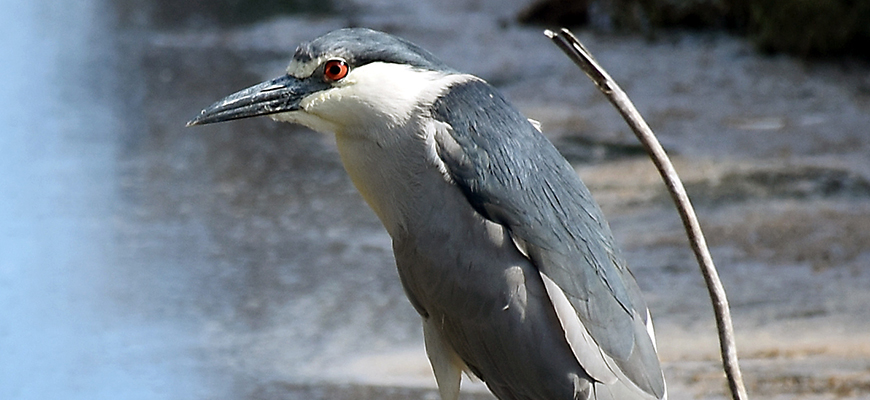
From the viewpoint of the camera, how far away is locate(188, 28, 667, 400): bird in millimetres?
2129

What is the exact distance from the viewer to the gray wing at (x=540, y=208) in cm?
212

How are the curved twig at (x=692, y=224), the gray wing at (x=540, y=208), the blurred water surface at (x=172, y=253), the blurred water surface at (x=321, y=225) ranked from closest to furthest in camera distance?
the curved twig at (x=692, y=224) → the gray wing at (x=540, y=208) → the blurred water surface at (x=321, y=225) → the blurred water surface at (x=172, y=253)

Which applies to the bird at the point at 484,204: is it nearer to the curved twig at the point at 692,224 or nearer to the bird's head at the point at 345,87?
the bird's head at the point at 345,87

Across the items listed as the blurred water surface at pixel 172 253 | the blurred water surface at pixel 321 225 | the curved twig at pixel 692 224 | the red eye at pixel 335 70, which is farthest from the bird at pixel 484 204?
the blurred water surface at pixel 172 253

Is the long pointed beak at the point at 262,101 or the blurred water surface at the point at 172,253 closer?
the long pointed beak at the point at 262,101

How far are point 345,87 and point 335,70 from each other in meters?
0.03

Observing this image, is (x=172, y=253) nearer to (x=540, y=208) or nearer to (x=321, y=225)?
(x=321, y=225)

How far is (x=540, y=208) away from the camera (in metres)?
2.12

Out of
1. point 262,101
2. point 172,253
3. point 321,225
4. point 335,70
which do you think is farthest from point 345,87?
point 321,225

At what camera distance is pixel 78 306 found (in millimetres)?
4727

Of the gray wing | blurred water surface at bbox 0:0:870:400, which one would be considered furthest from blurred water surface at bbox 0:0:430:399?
the gray wing

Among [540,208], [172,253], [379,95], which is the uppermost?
[172,253]

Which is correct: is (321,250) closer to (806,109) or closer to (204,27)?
(806,109)

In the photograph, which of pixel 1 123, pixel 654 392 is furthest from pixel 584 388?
pixel 1 123
